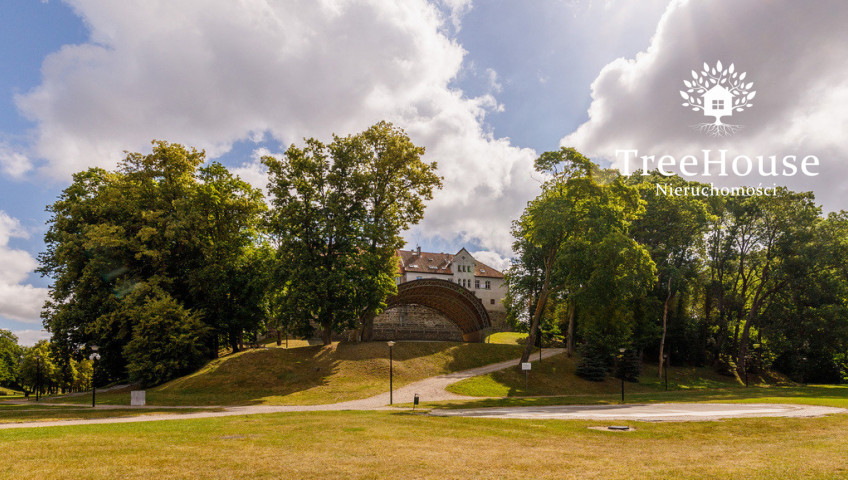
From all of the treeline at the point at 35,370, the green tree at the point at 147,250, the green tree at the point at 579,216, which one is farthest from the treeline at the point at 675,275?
the treeline at the point at 35,370

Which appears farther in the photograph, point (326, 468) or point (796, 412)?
point (796, 412)

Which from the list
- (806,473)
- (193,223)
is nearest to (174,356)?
(193,223)

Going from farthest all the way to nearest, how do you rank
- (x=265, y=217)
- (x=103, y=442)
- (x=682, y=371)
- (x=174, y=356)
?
(x=682, y=371) → (x=265, y=217) → (x=174, y=356) → (x=103, y=442)

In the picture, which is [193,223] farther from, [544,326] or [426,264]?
[426,264]

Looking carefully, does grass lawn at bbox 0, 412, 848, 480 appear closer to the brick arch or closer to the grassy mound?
the grassy mound

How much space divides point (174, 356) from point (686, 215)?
41912mm

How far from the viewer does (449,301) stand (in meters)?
49.8

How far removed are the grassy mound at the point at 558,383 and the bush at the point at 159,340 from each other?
1989cm

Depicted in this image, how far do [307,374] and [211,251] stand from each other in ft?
42.1

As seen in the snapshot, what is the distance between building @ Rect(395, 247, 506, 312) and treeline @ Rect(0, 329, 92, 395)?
155 feet

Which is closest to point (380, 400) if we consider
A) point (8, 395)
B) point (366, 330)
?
point (366, 330)

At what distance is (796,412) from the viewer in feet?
66.0

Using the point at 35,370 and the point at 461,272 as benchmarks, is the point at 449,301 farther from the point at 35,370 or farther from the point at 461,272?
the point at 35,370

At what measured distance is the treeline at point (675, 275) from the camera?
33656mm
